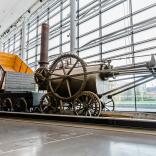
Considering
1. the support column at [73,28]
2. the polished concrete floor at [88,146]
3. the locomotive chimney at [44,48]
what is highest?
the support column at [73,28]

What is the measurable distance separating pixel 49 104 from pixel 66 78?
78cm

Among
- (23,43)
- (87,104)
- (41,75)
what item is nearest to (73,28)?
(41,75)

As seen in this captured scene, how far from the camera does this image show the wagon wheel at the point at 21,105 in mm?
5378

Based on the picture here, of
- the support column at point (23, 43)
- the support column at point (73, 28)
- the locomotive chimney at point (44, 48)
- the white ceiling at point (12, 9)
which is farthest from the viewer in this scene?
the support column at point (23, 43)

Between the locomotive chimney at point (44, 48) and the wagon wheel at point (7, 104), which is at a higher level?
the locomotive chimney at point (44, 48)

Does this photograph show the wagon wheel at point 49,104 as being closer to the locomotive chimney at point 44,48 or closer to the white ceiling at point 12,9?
the locomotive chimney at point 44,48

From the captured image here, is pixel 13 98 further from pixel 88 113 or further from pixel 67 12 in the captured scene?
pixel 67 12

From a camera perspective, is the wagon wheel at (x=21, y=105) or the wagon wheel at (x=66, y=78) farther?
the wagon wheel at (x=21, y=105)

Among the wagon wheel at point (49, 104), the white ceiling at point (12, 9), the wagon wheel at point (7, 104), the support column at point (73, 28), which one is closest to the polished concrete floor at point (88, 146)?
the wagon wheel at point (49, 104)

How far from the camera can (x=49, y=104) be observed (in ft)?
15.6

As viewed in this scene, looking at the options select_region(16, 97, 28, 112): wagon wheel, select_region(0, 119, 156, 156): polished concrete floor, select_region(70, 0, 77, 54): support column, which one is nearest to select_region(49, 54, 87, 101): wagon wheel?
select_region(16, 97, 28, 112): wagon wheel

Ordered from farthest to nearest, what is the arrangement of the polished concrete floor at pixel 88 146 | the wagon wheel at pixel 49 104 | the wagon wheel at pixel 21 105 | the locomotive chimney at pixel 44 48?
the wagon wheel at pixel 21 105, the locomotive chimney at pixel 44 48, the wagon wheel at pixel 49 104, the polished concrete floor at pixel 88 146

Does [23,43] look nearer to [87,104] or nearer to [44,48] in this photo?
[44,48]

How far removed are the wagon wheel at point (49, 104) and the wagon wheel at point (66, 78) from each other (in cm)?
20
